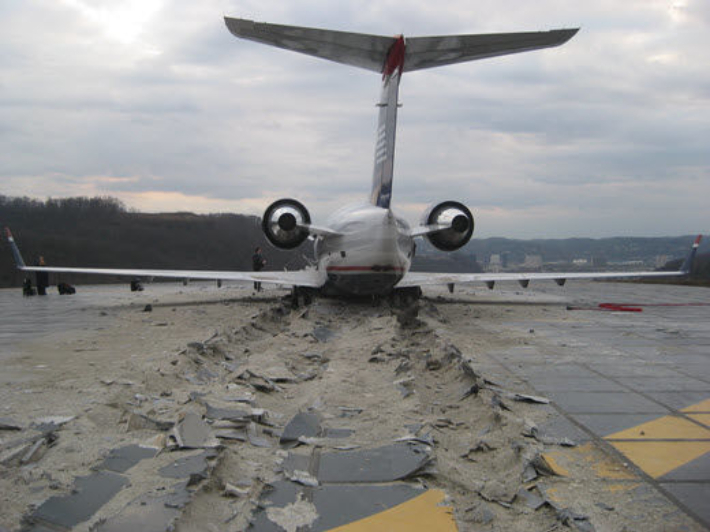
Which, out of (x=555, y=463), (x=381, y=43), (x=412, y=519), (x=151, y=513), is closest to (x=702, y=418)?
(x=555, y=463)

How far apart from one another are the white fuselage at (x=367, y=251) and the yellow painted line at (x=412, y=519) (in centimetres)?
1043

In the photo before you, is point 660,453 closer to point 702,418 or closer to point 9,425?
point 702,418

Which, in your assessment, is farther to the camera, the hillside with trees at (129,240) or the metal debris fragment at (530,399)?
the hillside with trees at (129,240)

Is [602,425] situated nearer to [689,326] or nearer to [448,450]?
[448,450]

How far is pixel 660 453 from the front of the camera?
4.27 meters

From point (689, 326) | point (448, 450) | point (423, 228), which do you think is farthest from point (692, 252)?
point (448, 450)

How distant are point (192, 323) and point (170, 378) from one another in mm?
6771

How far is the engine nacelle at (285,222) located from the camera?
14914mm

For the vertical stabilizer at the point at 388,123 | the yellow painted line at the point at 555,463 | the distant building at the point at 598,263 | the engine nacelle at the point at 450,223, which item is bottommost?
the yellow painted line at the point at 555,463

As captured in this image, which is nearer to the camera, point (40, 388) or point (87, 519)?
point (87, 519)

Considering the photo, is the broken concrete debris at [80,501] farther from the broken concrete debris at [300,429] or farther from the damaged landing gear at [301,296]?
the damaged landing gear at [301,296]

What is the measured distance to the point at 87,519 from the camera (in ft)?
10.1

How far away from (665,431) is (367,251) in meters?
9.52

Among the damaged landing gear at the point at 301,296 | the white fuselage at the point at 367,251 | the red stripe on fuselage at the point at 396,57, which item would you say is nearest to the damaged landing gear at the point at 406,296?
the white fuselage at the point at 367,251
